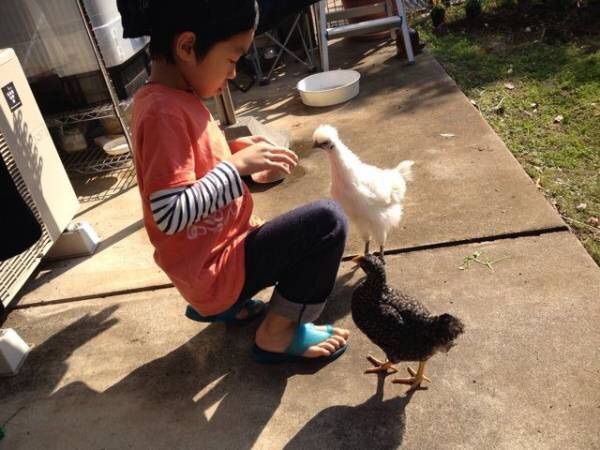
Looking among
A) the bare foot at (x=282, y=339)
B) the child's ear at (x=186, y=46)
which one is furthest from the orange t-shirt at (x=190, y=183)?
the bare foot at (x=282, y=339)

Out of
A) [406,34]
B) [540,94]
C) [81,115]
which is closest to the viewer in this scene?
[81,115]

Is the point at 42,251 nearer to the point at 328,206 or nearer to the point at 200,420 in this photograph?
the point at 200,420

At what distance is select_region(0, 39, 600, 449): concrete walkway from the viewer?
1.97m

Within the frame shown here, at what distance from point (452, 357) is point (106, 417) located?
1495 mm

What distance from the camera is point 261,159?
191 centimetres

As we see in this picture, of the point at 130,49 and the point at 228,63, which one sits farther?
the point at 130,49

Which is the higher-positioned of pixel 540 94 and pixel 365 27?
pixel 365 27

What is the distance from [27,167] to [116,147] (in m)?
1.41

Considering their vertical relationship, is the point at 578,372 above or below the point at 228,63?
below

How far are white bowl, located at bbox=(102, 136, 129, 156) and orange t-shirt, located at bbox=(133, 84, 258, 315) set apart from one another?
235 cm

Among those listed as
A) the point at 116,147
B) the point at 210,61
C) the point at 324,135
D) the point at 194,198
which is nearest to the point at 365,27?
the point at 116,147

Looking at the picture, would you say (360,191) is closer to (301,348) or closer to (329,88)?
(301,348)

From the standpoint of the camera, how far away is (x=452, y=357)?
Answer: 7.20 ft

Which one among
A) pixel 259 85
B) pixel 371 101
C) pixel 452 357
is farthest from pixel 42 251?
pixel 259 85
